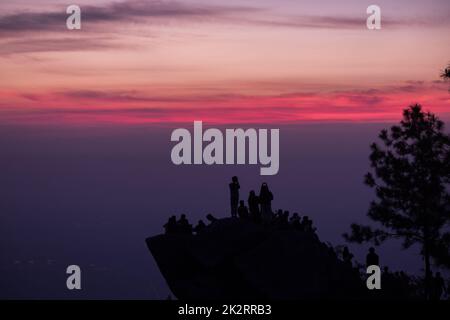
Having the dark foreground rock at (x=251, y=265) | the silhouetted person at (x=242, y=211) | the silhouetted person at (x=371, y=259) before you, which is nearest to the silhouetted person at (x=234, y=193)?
the silhouetted person at (x=242, y=211)

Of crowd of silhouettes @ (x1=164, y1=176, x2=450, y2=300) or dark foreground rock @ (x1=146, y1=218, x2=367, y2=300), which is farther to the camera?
crowd of silhouettes @ (x1=164, y1=176, x2=450, y2=300)

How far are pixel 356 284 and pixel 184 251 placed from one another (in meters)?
5.86

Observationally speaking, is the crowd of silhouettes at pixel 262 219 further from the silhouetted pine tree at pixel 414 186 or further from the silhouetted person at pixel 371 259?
the silhouetted pine tree at pixel 414 186

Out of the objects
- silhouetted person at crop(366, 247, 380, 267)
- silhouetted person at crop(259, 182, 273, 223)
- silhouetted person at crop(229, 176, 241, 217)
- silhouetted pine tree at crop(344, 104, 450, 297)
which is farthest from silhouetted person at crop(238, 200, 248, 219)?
silhouetted pine tree at crop(344, 104, 450, 297)

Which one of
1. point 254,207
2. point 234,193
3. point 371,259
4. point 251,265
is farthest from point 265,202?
point 371,259

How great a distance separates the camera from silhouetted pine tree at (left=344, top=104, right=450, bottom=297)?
32.7 m

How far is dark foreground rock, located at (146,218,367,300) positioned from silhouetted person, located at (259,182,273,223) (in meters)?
0.66

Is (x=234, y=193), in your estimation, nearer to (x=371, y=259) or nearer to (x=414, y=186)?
(x=371, y=259)

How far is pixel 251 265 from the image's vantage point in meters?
24.9

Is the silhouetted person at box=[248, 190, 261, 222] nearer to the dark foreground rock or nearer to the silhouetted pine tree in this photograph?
the dark foreground rock

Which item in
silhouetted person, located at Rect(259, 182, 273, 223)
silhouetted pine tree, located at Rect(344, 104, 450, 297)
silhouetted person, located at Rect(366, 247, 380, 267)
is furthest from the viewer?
silhouetted pine tree, located at Rect(344, 104, 450, 297)

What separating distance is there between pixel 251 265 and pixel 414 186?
38.9 feet

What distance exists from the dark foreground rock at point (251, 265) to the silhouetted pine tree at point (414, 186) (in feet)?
27.4

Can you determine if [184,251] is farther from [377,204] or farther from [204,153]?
[377,204]
